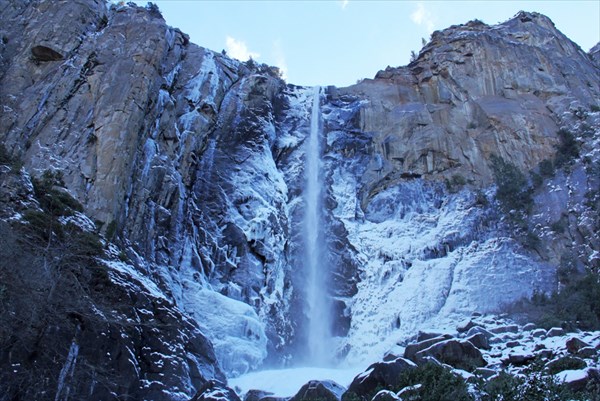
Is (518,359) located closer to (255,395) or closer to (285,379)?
(255,395)

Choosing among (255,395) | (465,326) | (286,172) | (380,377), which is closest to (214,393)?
(255,395)

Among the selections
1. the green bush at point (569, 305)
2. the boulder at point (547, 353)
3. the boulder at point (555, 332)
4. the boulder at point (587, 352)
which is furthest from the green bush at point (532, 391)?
the green bush at point (569, 305)

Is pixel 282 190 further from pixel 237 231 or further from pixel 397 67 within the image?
pixel 397 67

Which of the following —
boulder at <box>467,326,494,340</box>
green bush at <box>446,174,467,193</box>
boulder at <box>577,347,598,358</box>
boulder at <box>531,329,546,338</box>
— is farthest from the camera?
green bush at <box>446,174,467,193</box>

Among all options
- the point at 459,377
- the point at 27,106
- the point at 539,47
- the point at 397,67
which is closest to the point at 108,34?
the point at 27,106

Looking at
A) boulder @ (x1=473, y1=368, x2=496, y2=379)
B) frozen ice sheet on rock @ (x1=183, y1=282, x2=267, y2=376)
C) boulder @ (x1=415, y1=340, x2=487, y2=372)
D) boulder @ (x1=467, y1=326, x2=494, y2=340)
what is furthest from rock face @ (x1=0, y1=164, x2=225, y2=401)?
boulder @ (x1=467, y1=326, x2=494, y2=340)

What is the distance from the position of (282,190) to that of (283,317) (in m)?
8.72

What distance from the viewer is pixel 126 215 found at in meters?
24.4

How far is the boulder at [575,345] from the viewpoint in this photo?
18.5 m

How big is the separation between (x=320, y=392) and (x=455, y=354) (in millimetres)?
4796

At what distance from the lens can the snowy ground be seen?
2195 centimetres

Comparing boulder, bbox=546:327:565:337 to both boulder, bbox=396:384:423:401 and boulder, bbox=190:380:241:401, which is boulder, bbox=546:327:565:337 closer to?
boulder, bbox=396:384:423:401

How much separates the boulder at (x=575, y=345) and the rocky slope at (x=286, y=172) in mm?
8451

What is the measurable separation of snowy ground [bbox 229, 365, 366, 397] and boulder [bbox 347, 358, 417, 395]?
169 inches
